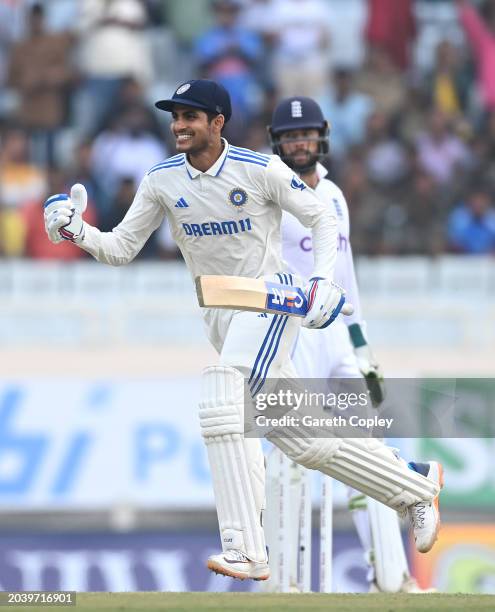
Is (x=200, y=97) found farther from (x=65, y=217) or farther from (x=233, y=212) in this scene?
(x=65, y=217)

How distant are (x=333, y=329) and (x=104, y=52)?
763 centimetres

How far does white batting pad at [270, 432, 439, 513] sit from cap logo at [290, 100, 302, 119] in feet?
6.24

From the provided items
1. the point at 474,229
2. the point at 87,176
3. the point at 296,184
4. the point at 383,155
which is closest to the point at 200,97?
the point at 296,184

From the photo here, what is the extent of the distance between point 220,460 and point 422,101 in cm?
907

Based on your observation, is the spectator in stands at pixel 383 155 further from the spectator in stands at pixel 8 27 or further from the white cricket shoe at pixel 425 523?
the white cricket shoe at pixel 425 523

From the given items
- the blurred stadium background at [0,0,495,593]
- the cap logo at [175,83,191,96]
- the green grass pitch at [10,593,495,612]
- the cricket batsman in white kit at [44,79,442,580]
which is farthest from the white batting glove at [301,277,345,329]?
the blurred stadium background at [0,0,495,593]

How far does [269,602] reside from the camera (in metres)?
7.02

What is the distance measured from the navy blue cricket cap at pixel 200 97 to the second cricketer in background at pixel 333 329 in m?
1.39

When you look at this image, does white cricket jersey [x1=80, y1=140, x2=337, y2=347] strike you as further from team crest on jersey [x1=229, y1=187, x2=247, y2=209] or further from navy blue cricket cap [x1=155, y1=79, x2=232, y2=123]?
navy blue cricket cap [x1=155, y1=79, x2=232, y2=123]

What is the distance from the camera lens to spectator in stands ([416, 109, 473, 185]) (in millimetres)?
15344

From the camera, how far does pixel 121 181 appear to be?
47.7 feet

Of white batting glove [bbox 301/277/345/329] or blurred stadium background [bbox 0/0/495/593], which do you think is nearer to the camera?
white batting glove [bbox 301/277/345/329]

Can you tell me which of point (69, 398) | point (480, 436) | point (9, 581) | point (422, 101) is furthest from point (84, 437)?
point (422, 101)

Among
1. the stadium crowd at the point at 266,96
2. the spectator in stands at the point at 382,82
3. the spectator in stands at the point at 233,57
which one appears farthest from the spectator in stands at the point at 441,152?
the spectator in stands at the point at 233,57
